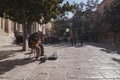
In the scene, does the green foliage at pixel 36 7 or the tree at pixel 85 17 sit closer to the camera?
the green foliage at pixel 36 7

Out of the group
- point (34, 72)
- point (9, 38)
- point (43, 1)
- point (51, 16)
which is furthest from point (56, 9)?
point (9, 38)

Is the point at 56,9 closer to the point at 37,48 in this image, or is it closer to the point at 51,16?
the point at 51,16

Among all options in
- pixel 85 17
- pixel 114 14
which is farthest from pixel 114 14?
pixel 85 17

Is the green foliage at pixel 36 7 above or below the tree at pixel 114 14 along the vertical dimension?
below

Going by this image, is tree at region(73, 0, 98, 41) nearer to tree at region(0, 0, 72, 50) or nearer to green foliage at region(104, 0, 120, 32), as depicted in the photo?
green foliage at region(104, 0, 120, 32)

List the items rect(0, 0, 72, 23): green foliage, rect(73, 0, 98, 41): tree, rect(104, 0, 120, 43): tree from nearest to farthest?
rect(0, 0, 72, 23): green foliage < rect(104, 0, 120, 43): tree < rect(73, 0, 98, 41): tree

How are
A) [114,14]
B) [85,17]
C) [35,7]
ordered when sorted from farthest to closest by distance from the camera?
1. [85,17]
2. [114,14]
3. [35,7]

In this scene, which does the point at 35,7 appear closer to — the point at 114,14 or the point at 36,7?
the point at 36,7

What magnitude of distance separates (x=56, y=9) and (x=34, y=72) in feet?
27.7

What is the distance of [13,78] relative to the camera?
26.9 feet

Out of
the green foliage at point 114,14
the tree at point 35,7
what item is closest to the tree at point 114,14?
the green foliage at point 114,14

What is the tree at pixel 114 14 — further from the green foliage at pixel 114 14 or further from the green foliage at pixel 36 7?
the green foliage at pixel 36 7

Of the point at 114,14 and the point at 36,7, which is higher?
the point at 114,14

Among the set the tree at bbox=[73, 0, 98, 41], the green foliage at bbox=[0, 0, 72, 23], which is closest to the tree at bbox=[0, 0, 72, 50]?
the green foliage at bbox=[0, 0, 72, 23]
